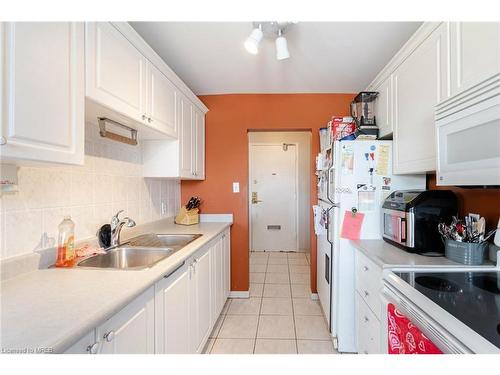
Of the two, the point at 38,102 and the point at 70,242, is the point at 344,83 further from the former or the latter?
the point at 70,242

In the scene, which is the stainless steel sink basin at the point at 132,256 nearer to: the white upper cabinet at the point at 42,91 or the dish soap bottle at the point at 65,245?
the dish soap bottle at the point at 65,245

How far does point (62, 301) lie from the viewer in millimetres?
801

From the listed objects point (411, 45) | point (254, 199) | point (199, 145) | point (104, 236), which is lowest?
point (104, 236)

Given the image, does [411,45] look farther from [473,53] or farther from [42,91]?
[42,91]

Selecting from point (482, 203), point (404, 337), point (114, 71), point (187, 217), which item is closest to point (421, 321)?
point (404, 337)

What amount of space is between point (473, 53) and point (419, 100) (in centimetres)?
40

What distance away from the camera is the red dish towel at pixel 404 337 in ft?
2.80

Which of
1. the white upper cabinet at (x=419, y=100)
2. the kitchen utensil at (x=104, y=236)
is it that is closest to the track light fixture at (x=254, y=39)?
the white upper cabinet at (x=419, y=100)

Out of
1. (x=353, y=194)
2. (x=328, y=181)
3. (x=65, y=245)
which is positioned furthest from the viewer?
(x=328, y=181)

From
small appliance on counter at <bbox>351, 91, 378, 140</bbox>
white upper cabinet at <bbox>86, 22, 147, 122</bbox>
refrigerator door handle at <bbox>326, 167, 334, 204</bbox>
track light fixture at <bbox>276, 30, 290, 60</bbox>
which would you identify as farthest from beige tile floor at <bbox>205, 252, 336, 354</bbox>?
track light fixture at <bbox>276, 30, 290, 60</bbox>

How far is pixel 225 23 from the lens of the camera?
5.12 ft

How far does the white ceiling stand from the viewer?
5.28ft
